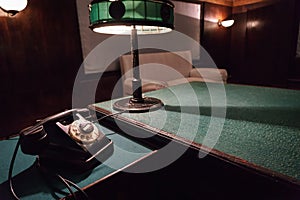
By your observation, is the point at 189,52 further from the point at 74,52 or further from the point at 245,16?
the point at 74,52

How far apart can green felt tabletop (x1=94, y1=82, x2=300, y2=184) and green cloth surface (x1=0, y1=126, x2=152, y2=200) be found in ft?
0.46

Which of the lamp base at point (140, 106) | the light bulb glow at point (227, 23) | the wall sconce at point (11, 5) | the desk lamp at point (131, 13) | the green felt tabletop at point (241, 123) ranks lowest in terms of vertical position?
the green felt tabletop at point (241, 123)

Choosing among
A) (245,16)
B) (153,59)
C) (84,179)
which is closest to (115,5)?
(84,179)

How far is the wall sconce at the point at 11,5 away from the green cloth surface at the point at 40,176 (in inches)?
65.4

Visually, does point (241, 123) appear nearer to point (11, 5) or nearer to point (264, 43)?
point (11, 5)

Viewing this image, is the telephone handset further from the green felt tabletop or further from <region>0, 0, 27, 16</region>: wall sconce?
<region>0, 0, 27, 16</region>: wall sconce

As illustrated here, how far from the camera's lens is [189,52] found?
3771mm

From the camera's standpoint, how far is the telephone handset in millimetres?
513

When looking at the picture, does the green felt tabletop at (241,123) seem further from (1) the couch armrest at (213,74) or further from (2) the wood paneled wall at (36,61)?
(1) the couch armrest at (213,74)

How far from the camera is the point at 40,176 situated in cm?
55

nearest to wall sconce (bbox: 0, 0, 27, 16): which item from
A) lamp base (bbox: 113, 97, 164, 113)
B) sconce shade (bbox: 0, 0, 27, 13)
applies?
sconce shade (bbox: 0, 0, 27, 13)

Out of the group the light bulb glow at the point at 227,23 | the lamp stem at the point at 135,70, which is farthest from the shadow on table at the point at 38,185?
the light bulb glow at the point at 227,23

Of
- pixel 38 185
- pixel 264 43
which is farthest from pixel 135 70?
pixel 264 43

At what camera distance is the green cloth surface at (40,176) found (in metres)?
0.48
